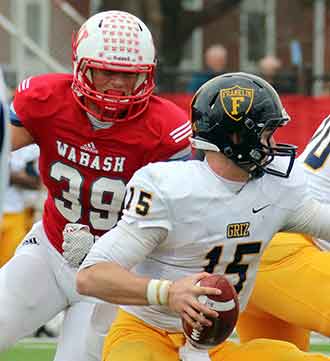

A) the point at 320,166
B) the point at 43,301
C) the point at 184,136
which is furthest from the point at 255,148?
the point at 43,301

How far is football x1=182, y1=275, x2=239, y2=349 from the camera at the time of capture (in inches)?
160

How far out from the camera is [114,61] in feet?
16.8

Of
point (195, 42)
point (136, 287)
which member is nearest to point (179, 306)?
point (136, 287)

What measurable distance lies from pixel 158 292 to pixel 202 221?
1.09 ft

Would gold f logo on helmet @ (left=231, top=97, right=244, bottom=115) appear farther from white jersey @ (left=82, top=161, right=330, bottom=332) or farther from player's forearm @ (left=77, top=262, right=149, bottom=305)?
player's forearm @ (left=77, top=262, right=149, bottom=305)

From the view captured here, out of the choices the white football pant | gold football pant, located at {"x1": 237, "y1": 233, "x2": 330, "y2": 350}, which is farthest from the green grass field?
gold football pant, located at {"x1": 237, "y1": 233, "x2": 330, "y2": 350}

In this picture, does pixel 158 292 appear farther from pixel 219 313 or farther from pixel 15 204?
pixel 15 204

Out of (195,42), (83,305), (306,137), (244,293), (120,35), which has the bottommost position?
(195,42)

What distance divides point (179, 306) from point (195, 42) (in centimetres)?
1507

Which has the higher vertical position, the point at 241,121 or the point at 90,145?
the point at 241,121

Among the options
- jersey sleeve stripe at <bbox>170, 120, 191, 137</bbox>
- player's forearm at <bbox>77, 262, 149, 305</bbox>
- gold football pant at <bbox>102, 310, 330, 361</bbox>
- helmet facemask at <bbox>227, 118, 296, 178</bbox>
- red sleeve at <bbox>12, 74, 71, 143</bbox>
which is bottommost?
gold football pant at <bbox>102, 310, 330, 361</bbox>

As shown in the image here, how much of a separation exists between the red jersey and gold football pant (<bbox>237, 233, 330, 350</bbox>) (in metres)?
0.56

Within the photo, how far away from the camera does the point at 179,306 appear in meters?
4.04

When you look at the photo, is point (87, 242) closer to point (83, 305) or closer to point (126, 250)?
point (83, 305)
